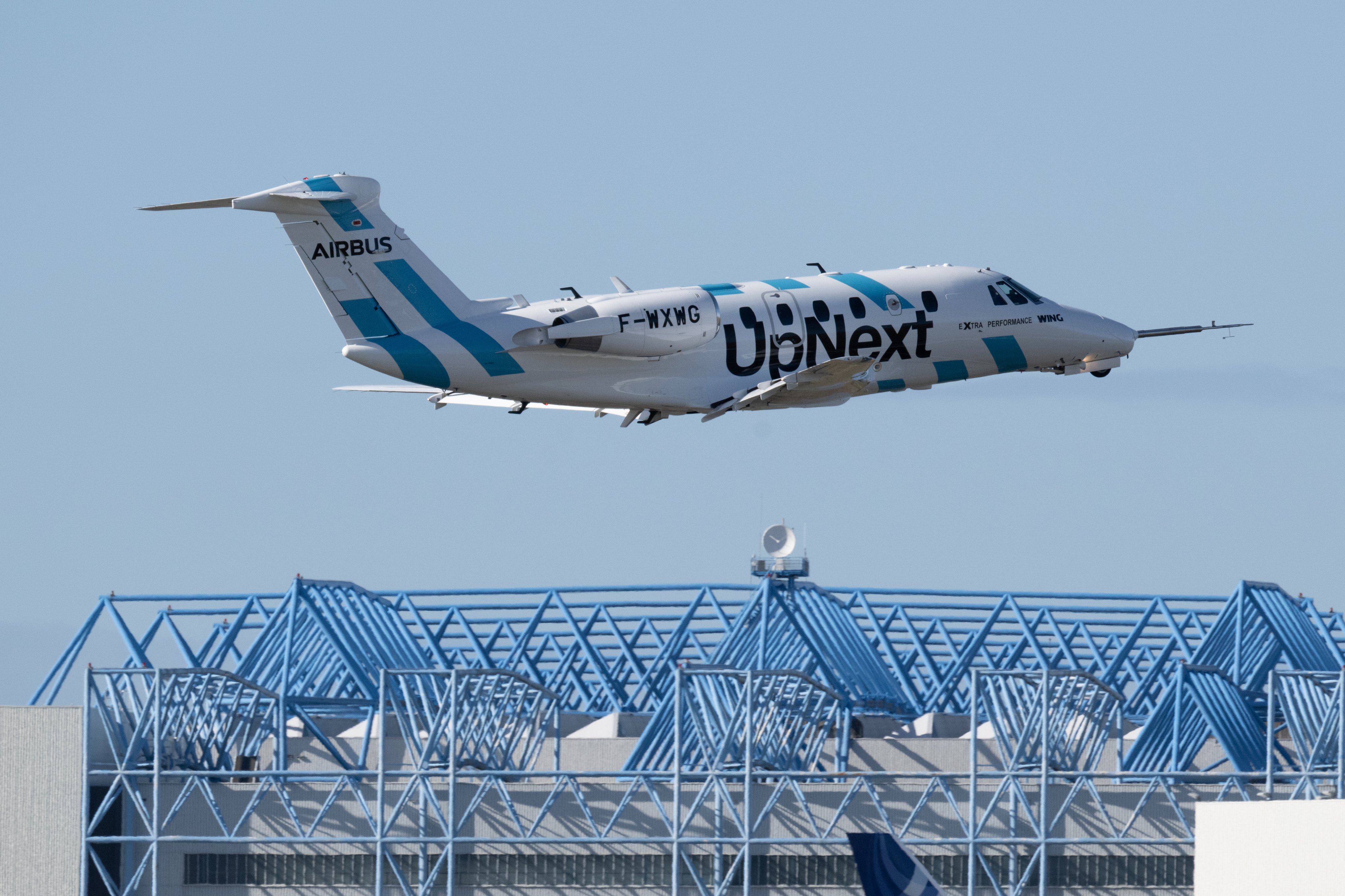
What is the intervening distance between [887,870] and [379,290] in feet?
48.6

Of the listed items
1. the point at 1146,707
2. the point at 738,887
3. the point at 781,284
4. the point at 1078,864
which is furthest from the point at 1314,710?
the point at 781,284

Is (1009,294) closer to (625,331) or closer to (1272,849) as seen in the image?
(625,331)

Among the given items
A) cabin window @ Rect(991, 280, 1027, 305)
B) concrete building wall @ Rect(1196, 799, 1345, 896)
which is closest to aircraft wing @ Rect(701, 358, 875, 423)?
cabin window @ Rect(991, 280, 1027, 305)

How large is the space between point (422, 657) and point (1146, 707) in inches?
1249

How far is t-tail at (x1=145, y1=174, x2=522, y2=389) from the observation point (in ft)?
158

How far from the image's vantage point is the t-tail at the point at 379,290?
158 ft

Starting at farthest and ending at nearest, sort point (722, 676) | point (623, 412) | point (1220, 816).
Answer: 1. point (722, 676)
2. point (623, 412)
3. point (1220, 816)

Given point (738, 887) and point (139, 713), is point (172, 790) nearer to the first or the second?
point (139, 713)

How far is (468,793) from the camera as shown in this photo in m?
77.1

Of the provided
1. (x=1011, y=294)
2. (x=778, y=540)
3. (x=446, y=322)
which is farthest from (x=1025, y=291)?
(x=778, y=540)

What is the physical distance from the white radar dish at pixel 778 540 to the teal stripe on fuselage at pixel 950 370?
34.3 meters

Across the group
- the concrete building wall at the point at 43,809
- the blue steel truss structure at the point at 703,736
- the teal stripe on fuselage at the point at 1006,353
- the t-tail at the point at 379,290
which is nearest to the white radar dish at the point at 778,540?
the blue steel truss structure at the point at 703,736

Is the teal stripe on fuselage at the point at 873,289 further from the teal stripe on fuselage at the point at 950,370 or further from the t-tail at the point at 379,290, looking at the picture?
the t-tail at the point at 379,290

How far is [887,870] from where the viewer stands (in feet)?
142
